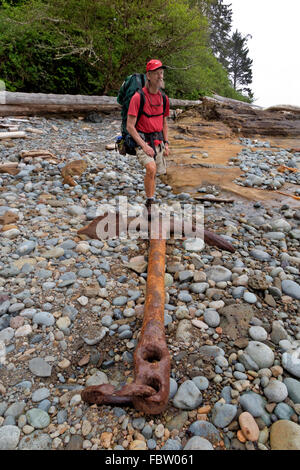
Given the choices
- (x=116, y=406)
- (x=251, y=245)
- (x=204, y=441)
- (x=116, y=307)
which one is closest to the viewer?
(x=204, y=441)

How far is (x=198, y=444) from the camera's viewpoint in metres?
1.42

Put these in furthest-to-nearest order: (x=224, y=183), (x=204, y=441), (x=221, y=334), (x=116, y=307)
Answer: (x=224, y=183)
(x=116, y=307)
(x=221, y=334)
(x=204, y=441)

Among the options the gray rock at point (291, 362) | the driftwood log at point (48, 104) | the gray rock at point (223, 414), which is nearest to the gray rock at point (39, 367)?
the gray rock at point (223, 414)

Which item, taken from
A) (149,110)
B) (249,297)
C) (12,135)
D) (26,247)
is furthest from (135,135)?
(12,135)

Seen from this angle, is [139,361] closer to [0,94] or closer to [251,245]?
[251,245]

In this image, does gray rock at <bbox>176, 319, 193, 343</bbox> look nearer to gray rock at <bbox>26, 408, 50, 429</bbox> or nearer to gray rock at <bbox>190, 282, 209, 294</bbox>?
gray rock at <bbox>190, 282, 209, 294</bbox>

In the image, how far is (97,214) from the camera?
3.77 meters

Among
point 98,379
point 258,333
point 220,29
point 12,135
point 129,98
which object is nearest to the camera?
point 98,379

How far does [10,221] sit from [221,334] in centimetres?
264

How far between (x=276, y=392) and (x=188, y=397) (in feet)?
1.64

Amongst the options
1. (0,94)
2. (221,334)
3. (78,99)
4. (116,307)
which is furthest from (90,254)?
(78,99)

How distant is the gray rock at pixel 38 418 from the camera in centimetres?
152

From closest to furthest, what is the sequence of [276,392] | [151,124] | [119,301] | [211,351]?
[276,392], [211,351], [119,301], [151,124]

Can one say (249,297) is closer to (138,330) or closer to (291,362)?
(291,362)
